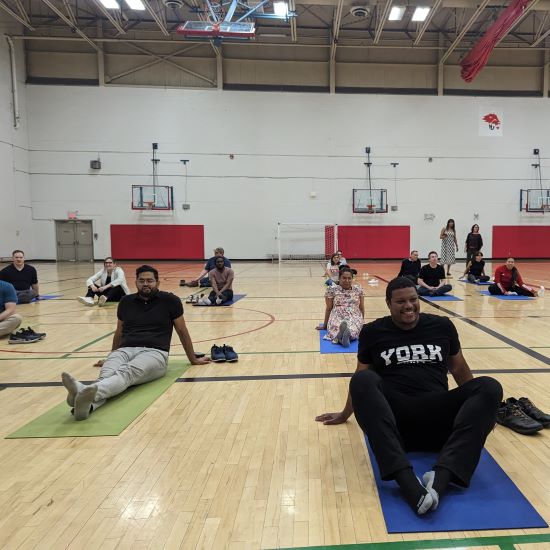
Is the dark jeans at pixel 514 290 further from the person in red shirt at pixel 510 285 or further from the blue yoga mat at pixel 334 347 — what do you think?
the blue yoga mat at pixel 334 347

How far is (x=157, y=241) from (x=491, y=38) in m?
17.1

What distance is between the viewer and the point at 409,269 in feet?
36.0

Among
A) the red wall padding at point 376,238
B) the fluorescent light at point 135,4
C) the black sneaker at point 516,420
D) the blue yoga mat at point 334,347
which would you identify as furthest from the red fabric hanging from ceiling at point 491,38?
the black sneaker at point 516,420

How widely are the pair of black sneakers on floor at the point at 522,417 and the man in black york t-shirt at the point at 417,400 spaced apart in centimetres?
71

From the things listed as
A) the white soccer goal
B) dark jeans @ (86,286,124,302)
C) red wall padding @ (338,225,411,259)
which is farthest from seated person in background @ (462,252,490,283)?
dark jeans @ (86,286,124,302)

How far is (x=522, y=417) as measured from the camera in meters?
3.12

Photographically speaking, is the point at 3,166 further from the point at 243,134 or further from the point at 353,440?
the point at 353,440

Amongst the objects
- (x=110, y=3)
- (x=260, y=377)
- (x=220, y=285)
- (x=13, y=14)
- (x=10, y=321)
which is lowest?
(x=260, y=377)

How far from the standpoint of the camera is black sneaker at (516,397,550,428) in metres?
3.13

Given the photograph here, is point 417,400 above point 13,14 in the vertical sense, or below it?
below

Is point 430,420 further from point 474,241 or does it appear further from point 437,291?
point 474,241

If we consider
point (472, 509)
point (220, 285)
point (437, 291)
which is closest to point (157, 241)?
point (220, 285)

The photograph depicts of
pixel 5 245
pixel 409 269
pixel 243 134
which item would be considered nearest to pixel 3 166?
pixel 5 245

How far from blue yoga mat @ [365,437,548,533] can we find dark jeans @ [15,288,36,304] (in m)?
8.91
